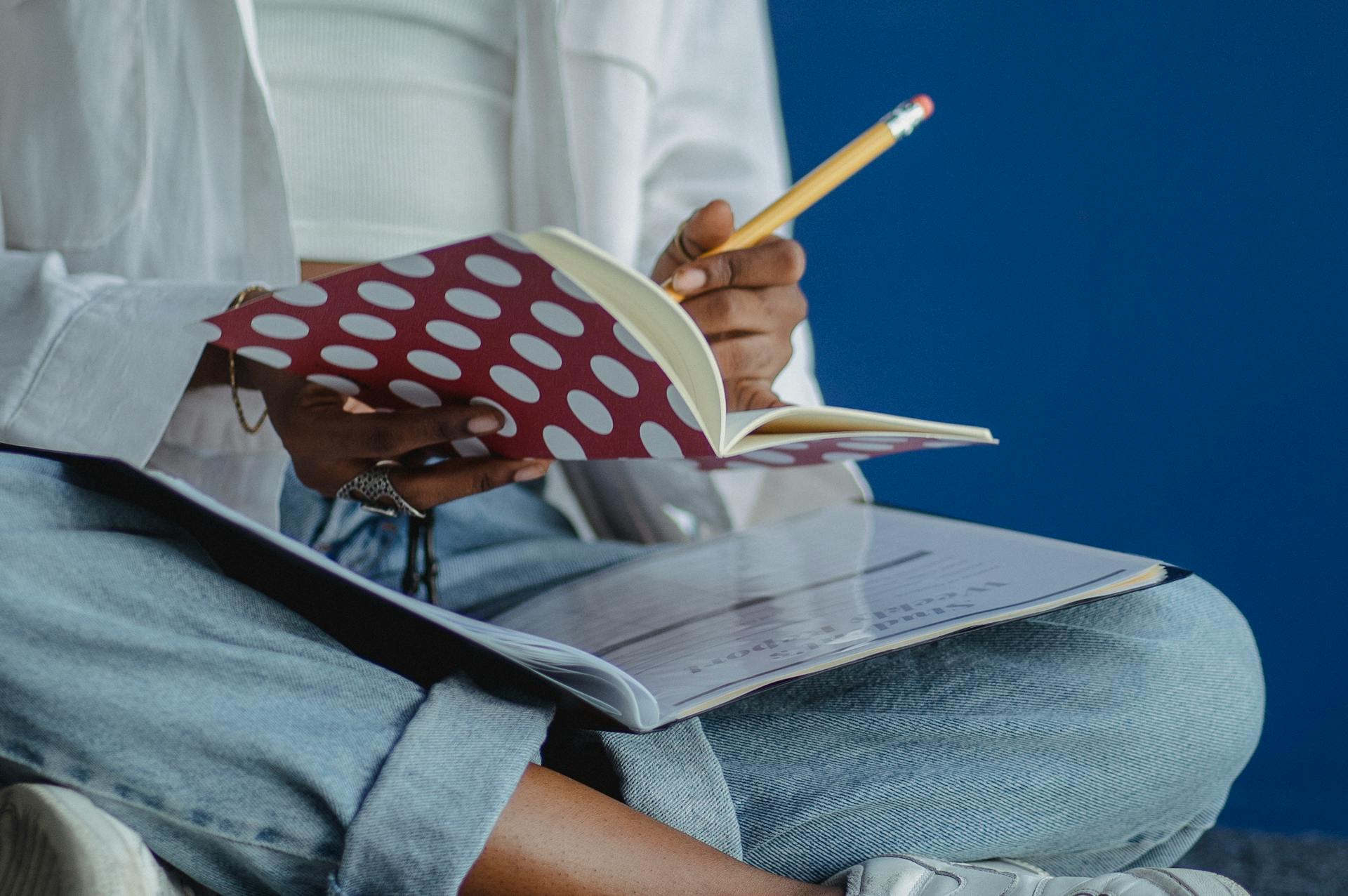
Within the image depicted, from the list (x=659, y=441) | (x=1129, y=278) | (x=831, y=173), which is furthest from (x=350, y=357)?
(x=1129, y=278)

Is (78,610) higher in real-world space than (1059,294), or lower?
lower

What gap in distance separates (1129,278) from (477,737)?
851 mm

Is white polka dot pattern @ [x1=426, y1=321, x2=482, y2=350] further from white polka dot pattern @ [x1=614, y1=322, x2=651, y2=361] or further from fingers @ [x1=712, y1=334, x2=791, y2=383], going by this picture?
fingers @ [x1=712, y1=334, x2=791, y2=383]

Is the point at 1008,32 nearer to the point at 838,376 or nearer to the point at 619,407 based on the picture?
the point at 838,376

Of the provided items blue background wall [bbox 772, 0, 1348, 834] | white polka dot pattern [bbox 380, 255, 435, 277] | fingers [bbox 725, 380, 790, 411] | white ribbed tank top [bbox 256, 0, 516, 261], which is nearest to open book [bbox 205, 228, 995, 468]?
white polka dot pattern [bbox 380, 255, 435, 277]

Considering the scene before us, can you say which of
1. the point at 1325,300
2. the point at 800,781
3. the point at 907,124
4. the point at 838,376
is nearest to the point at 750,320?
the point at 907,124

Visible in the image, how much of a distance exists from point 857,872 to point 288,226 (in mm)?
529

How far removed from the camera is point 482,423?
436 millimetres

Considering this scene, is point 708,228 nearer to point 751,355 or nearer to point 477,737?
point 751,355

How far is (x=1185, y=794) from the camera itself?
0.47m

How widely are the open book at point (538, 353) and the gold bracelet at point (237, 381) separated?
5cm

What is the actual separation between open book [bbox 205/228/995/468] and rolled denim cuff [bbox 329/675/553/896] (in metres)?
0.12

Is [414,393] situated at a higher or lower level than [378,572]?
higher

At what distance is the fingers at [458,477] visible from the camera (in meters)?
0.48
